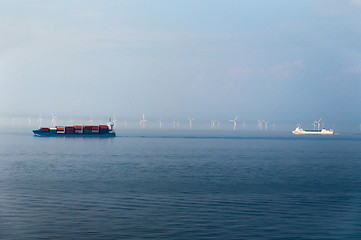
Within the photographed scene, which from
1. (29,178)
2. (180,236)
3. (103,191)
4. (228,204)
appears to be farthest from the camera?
(29,178)

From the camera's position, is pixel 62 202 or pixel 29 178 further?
pixel 29 178

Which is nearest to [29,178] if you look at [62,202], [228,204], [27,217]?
[62,202]

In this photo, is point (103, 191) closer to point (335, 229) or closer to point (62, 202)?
point (62, 202)

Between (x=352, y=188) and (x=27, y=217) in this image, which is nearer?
(x=27, y=217)

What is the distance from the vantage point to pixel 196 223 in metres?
30.5

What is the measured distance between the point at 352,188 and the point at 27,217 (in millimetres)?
35610

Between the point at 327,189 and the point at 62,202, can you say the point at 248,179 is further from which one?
the point at 62,202

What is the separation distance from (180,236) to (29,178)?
116ft

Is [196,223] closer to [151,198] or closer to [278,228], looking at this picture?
[278,228]

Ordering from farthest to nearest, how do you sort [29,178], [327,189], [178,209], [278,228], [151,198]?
[29,178], [327,189], [151,198], [178,209], [278,228]

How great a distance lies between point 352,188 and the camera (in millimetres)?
51156

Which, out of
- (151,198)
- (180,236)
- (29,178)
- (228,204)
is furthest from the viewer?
(29,178)

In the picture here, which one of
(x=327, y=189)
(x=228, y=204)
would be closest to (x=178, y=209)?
(x=228, y=204)

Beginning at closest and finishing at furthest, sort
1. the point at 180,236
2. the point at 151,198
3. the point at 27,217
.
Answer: the point at 180,236 → the point at 27,217 → the point at 151,198
